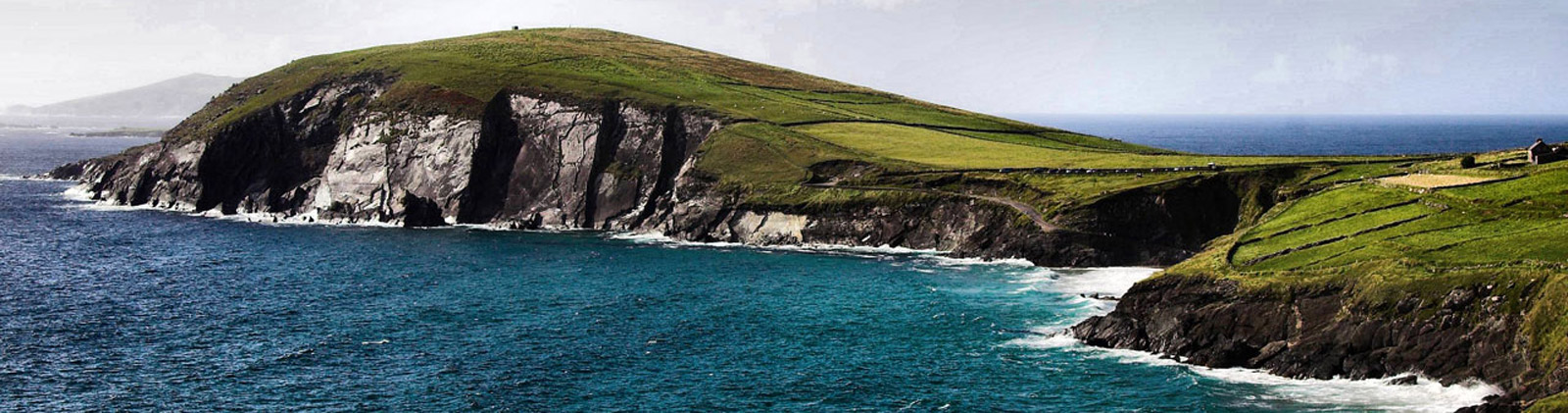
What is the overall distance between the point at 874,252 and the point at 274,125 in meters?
103

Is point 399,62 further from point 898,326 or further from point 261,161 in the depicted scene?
point 898,326

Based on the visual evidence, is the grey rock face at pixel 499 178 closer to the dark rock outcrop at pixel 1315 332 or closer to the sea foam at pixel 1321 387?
the dark rock outcrop at pixel 1315 332

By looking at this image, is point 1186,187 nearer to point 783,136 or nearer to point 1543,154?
point 1543,154

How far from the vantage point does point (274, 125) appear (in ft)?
599

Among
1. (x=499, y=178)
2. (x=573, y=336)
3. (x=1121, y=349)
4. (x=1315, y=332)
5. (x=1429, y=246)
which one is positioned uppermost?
(x=499, y=178)

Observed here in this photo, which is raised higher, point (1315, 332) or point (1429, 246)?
point (1429, 246)

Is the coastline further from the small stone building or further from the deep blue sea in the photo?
the small stone building

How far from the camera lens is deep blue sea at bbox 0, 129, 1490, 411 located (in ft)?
224

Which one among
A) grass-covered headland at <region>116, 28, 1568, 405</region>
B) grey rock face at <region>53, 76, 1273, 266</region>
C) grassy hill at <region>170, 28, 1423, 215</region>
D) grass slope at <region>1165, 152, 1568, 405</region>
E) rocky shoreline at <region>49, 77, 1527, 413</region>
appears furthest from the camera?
grassy hill at <region>170, 28, 1423, 215</region>

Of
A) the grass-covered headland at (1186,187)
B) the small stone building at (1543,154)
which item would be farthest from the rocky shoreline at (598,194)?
the small stone building at (1543,154)

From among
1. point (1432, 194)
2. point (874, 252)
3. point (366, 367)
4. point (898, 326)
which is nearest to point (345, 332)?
point (366, 367)

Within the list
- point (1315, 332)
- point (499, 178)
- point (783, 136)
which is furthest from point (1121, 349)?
point (499, 178)

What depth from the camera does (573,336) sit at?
8525 centimetres

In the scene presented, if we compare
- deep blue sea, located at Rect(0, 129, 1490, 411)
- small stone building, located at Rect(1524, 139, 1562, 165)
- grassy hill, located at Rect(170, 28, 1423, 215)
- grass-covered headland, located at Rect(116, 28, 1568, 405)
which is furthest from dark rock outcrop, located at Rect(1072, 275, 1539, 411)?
grassy hill, located at Rect(170, 28, 1423, 215)
